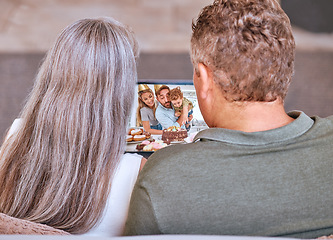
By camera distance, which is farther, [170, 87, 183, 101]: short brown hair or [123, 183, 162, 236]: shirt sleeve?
[170, 87, 183, 101]: short brown hair

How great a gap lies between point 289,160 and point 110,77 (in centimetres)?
46

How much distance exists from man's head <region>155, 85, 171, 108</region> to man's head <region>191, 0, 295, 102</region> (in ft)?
2.79

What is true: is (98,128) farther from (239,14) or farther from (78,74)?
(239,14)

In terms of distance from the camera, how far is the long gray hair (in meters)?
0.83

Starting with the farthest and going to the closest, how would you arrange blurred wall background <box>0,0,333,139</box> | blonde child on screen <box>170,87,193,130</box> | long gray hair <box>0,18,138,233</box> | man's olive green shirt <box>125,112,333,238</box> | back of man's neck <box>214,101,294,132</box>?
1. blurred wall background <box>0,0,333,139</box>
2. blonde child on screen <box>170,87,193,130</box>
3. long gray hair <box>0,18,138,233</box>
4. back of man's neck <box>214,101,294,132</box>
5. man's olive green shirt <box>125,112,333,238</box>

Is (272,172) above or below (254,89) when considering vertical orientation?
below

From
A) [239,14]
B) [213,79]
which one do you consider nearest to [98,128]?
[213,79]

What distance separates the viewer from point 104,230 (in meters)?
0.85

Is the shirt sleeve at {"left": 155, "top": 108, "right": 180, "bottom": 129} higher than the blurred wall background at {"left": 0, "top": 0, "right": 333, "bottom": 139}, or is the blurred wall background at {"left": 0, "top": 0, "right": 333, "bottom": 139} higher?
the blurred wall background at {"left": 0, "top": 0, "right": 333, "bottom": 139}

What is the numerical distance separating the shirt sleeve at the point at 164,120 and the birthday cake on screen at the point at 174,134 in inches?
0.7

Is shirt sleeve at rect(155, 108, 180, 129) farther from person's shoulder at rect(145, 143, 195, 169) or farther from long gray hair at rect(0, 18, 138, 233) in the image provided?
person's shoulder at rect(145, 143, 195, 169)

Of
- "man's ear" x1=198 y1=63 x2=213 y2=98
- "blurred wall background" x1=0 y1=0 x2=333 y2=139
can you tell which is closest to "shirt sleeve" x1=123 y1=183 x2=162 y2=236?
"man's ear" x1=198 y1=63 x2=213 y2=98

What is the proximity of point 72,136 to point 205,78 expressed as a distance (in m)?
0.34

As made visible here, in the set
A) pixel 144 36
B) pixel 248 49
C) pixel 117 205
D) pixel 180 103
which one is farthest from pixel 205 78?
pixel 144 36
